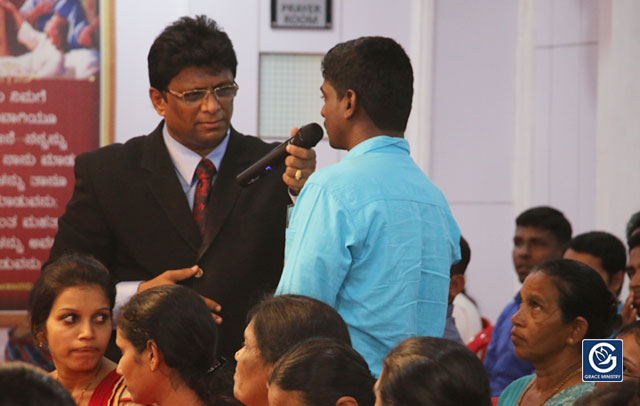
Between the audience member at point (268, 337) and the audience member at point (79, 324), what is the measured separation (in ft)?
2.07

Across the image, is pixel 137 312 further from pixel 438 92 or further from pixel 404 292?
pixel 438 92

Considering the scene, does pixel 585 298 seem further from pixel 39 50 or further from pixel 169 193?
pixel 39 50

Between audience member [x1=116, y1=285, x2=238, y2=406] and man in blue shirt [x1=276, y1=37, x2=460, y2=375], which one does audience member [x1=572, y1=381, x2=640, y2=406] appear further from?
audience member [x1=116, y1=285, x2=238, y2=406]

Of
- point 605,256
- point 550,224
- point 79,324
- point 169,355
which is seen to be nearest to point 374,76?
point 169,355

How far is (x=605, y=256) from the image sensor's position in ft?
13.1

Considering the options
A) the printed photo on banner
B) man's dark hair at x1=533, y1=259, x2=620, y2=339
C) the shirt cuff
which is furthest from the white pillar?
the shirt cuff

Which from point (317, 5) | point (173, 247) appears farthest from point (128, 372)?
point (317, 5)

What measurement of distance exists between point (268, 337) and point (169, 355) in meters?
0.45

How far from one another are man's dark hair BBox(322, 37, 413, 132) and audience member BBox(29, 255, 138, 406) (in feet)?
3.28

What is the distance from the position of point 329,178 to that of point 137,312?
0.80 meters

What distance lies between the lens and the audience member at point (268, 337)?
7.60 ft

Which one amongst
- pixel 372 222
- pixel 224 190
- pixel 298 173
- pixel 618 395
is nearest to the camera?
pixel 618 395

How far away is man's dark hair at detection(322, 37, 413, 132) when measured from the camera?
2.34 meters

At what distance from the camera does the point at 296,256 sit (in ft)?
7.27
